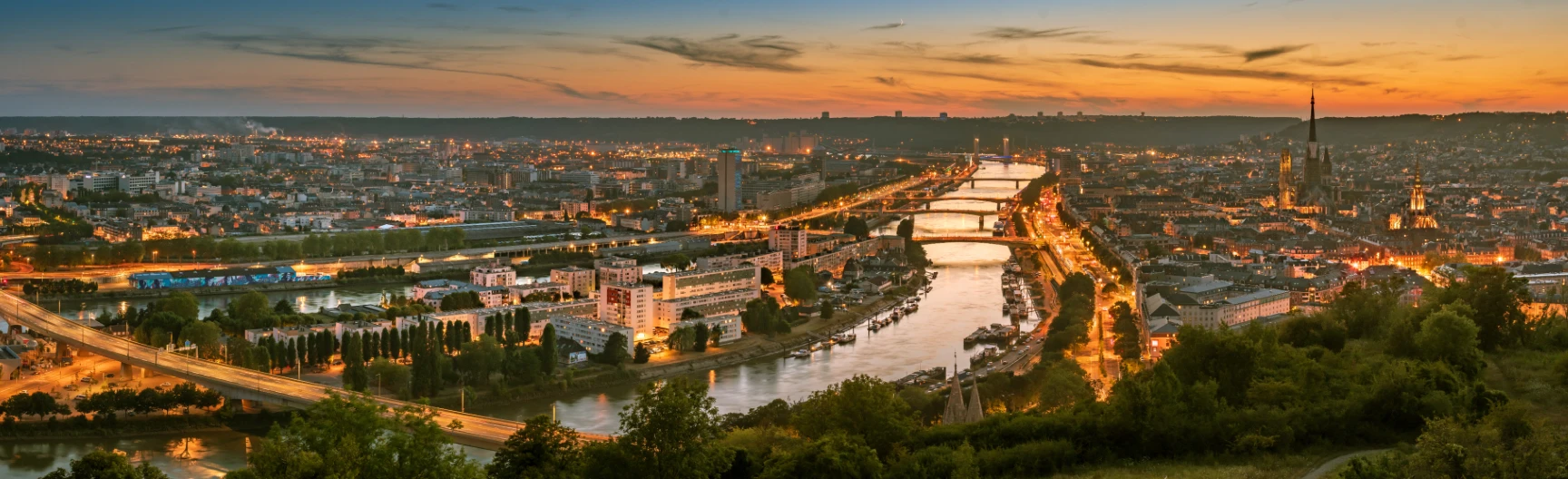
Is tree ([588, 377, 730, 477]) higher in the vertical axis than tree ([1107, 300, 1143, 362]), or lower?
higher

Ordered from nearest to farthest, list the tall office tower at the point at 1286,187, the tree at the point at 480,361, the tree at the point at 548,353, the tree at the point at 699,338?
the tree at the point at 480,361
the tree at the point at 548,353
the tree at the point at 699,338
the tall office tower at the point at 1286,187

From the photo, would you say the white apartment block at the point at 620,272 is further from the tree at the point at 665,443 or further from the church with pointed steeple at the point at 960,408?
the tree at the point at 665,443

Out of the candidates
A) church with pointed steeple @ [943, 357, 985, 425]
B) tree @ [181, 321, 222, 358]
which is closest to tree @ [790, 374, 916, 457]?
church with pointed steeple @ [943, 357, 985, 425]

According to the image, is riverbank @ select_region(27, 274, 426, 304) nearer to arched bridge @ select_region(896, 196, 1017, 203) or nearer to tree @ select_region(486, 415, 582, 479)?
tree @ select_region(486, 415, 582, 479)

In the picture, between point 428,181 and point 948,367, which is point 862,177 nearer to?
point 428,181

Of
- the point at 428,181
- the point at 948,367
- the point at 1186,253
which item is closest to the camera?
the point at 948,367

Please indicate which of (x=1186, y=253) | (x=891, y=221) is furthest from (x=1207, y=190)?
(x=1186, y=253)

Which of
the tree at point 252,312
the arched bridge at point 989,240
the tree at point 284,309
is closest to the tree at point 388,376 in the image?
the tree at point 252,312
